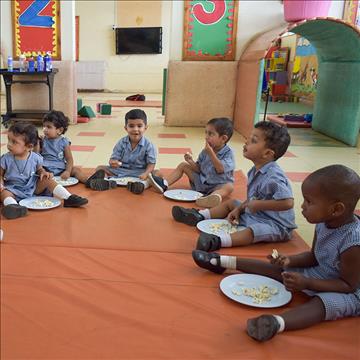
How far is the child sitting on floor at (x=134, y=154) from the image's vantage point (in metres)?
2.26

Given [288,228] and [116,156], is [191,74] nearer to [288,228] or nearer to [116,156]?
[116,156]

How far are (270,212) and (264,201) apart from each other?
0.24ft

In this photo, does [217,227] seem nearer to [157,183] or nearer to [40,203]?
[157,183]

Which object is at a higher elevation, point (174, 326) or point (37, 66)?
point (37, 66)

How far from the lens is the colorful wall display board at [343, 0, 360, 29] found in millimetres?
4191

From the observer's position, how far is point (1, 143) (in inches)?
133

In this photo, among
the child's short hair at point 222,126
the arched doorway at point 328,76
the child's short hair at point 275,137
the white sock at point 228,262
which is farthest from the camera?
the arched doorway at point 328,76

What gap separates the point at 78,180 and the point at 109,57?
7.23 metres

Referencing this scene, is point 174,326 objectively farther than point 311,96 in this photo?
No

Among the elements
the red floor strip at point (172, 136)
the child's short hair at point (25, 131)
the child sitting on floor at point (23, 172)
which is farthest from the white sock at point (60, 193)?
the red floor strip at point (172, 136)

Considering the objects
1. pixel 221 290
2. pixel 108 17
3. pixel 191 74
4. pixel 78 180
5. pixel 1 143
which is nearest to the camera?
pixel 221 290

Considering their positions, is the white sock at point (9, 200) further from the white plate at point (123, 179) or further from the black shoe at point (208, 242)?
the black shoe at point (208, 242)

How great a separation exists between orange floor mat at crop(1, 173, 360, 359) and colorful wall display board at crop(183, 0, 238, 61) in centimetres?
324

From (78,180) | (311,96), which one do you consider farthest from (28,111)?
(311,96)
